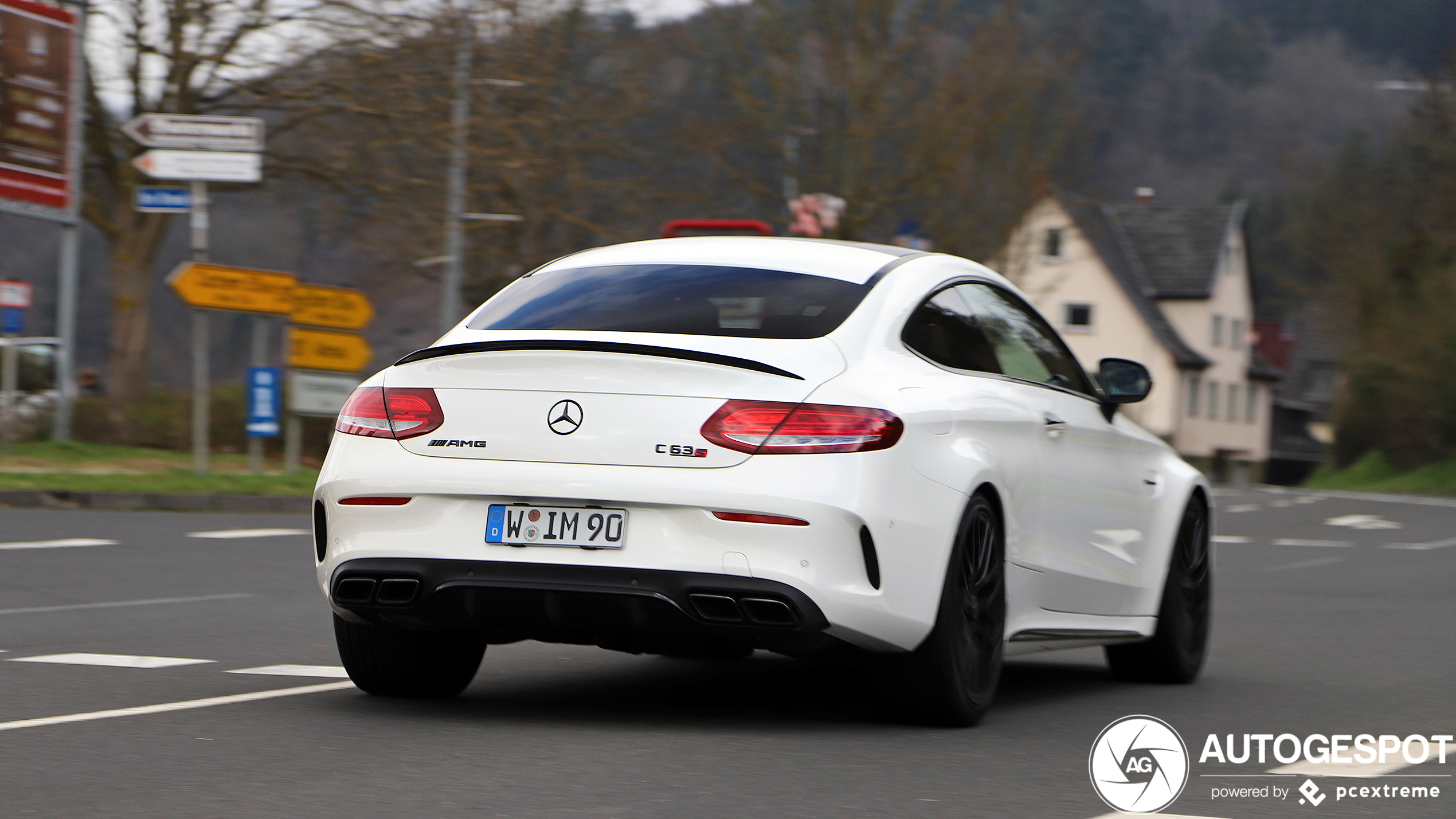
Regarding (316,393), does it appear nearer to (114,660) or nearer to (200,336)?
(200,336)

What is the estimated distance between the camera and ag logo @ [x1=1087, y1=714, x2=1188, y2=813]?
5.25 m

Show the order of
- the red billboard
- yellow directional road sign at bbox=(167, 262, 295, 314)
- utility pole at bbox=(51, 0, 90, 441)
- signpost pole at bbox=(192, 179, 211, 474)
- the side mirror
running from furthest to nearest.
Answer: the red billboard < utility pole at bbox=(51, 0, 90, 441) < yellow directional road sign at bbox=(167, 262, 295, 314) < signpost pole at bbox=(192, 179, 211, 474) < the side mirror

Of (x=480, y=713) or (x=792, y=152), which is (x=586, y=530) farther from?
(x=792, y=152)

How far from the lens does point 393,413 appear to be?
6.37 meters

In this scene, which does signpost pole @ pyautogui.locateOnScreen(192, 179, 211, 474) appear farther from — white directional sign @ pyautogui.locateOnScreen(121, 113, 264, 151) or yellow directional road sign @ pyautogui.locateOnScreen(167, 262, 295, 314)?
white directional sign @ pyautogui.locateOnScreen(121, 113, 264, 151)

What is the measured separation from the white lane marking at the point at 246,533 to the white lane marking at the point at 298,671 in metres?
8.32

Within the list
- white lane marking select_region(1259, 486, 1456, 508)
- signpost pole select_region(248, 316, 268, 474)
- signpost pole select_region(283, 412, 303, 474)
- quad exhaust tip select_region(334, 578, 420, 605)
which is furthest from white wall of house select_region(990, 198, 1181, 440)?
quad exhaust tip select_region(334, 578, 420, 605)

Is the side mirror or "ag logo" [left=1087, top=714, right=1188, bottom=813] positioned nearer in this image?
"ag logo" [left=1087, top=714, right=1188, bottom=813]

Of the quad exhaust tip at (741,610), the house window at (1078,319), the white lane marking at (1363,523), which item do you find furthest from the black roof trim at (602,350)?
the house window at (1078,319)

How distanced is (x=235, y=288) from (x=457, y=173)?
10.0 meters

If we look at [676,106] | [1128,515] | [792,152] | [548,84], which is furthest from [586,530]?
[676,106]

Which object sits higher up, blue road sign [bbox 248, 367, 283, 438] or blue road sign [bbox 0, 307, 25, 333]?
blue road sign [bbox 0, 307, 25, 333]

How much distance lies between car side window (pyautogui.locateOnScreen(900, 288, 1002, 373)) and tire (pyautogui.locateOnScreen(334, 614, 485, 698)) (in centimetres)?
171

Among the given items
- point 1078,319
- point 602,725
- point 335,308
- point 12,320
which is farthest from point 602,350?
point 1078,319
